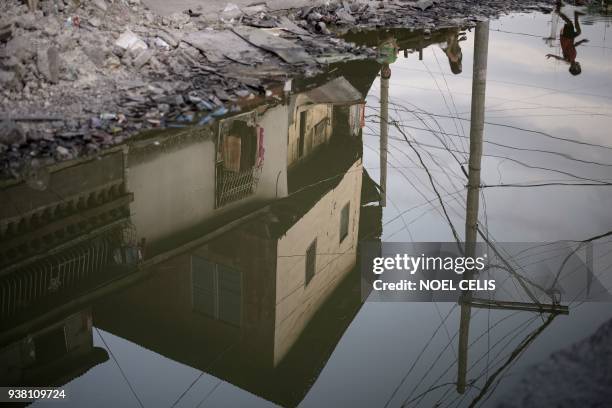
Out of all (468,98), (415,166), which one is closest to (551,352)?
(415,166)

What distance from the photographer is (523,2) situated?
1848cm

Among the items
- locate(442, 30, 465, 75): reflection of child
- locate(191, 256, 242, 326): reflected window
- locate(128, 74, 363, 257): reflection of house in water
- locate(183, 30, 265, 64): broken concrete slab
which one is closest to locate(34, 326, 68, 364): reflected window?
locate(191, 256, 242, 326): reflected window

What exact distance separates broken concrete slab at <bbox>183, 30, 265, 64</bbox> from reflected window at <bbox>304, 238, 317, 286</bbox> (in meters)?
4.61

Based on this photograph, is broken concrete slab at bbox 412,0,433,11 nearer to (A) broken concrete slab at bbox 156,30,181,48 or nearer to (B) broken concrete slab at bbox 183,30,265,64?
(B) broken concrete slab at bbox 183,30,265,64

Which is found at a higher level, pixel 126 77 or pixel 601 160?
pixel 126 77

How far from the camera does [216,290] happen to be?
556 centimetres

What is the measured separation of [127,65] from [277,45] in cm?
281

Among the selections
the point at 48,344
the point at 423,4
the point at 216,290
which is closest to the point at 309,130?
the point at 216,290

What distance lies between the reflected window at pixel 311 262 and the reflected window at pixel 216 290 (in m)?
0.62

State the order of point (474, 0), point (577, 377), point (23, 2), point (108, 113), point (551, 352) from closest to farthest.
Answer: point (577, 377) → point (551, 352) → point (108, 113) → point (23, 2) → point (474, 0)

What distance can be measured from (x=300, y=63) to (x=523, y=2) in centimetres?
1032

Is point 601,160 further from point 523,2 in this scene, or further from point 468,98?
point 523,2

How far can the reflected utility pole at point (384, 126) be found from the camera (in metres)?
7.58

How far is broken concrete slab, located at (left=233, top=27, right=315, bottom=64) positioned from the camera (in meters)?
10.9
